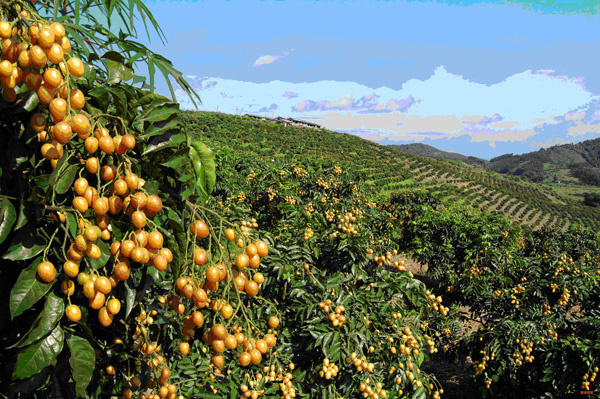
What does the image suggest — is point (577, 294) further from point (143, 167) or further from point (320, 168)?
point (143, 167)

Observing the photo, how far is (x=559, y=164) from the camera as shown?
132 meters

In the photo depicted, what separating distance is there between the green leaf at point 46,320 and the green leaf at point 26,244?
5.2 inches

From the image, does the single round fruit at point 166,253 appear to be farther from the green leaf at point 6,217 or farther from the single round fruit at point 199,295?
the green leaf at point 6,217

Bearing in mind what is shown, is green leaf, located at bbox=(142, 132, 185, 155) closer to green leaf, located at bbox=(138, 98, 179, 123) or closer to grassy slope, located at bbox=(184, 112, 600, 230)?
green leaf, located at bbox=(138, 98, 179, 123)

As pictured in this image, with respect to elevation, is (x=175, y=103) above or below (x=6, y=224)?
above

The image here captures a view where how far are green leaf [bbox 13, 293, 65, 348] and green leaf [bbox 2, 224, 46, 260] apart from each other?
13 centimetres

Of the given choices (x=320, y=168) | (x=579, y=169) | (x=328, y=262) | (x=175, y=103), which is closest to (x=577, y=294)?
(x=328, y=262)

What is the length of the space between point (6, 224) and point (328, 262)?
10.7ft

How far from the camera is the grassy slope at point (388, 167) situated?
52.0 metres

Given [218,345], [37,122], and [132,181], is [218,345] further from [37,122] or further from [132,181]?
[37,122]

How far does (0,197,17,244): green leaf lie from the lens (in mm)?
975

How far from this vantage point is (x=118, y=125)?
43.8 inches

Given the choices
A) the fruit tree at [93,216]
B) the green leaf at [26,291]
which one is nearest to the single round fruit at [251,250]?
the fruit tree at [93,216]

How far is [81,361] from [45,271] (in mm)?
308
